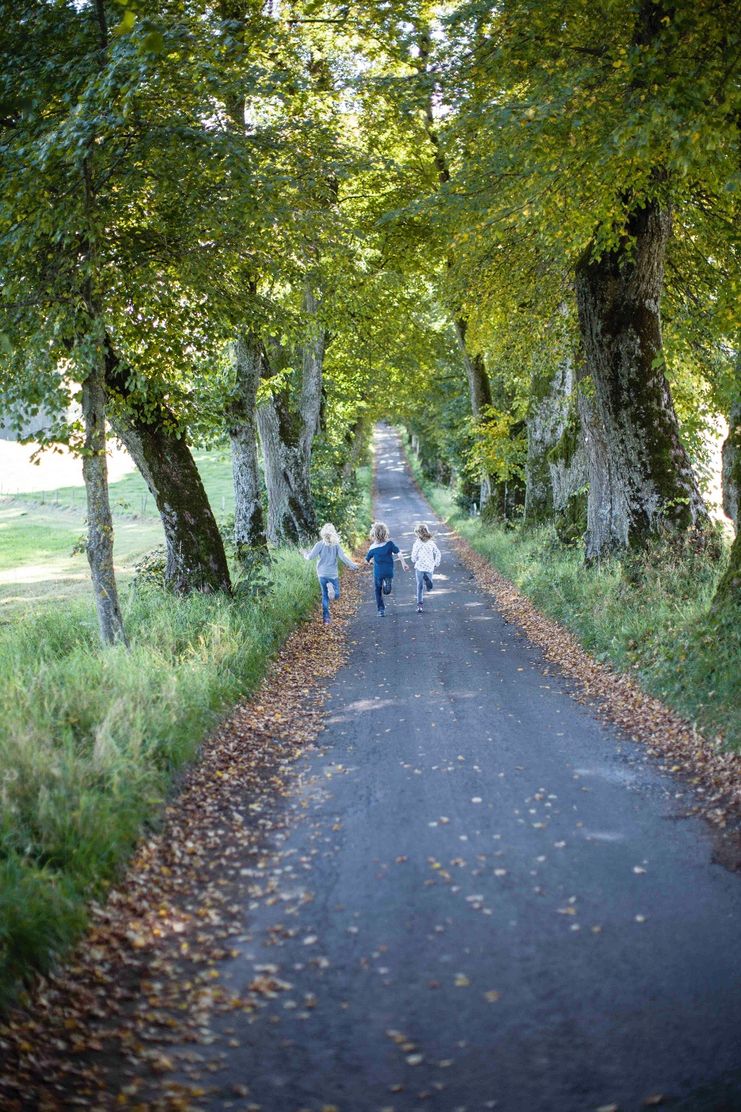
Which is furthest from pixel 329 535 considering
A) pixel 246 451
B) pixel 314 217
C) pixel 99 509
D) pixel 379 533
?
pixel 99 509

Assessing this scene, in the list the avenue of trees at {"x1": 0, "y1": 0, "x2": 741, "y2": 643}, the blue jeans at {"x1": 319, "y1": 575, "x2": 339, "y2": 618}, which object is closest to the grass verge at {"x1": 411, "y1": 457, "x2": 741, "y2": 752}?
the avenue of trees at {"x1": 0, "y1": 0, "x2": 741, "y2": 643}

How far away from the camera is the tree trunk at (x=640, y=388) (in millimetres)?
13539

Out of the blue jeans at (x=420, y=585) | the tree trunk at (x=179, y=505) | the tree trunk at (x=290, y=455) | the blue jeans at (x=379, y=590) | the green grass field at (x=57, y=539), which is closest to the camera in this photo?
the tree trunk at (x=179, y=505)

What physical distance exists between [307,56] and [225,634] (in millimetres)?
14571

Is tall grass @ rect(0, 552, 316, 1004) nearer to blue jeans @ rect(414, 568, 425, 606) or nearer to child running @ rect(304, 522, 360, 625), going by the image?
child running @ rect(304, 522, 360, 625)

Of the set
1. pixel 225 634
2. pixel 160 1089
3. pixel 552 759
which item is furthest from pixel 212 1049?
pixel 225 634

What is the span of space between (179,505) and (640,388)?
7.57 metres

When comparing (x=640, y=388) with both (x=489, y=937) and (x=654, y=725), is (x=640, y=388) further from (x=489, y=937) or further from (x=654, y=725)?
(x=489, y=937)

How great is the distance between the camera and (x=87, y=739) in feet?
23.6

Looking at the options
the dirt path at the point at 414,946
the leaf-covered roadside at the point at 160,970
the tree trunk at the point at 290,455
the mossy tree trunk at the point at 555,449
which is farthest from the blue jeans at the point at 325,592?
the tree trunk at the point at 290,455

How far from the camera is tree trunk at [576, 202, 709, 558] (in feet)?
44.4

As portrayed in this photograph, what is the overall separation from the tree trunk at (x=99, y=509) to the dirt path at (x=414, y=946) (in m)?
2.84

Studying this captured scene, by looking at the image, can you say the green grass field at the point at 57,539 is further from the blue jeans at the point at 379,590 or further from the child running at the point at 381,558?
the blue jeans at the point at 379,590

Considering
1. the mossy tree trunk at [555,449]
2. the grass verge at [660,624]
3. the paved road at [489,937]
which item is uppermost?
the mossy tree trunk at [555,449]
